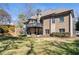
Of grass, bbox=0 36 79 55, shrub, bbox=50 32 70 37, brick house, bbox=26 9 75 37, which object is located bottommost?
grass, bbox=0 36 79 55

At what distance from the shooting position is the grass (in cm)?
686

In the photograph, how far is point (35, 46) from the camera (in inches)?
271

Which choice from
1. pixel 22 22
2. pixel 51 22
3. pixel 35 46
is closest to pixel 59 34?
pixel 51 22

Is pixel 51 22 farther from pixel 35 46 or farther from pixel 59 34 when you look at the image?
pixel 35 46

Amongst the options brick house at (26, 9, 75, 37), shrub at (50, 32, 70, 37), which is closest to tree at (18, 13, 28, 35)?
brick house at (26, 9, 75, 37)

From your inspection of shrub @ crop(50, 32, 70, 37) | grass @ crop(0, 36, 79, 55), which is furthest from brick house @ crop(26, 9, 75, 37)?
grass @ crop(0, 36, 79, 55)

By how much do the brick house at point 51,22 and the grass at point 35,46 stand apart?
0.16 m

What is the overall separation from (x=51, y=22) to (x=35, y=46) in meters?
0.54

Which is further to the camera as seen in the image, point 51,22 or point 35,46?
point 51,22

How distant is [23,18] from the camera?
694cm

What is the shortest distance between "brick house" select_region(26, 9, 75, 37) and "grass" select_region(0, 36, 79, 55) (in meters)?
0.16

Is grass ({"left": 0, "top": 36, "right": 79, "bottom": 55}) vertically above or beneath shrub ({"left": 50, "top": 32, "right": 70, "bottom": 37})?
beneath

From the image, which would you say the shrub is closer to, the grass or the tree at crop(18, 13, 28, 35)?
the grass
